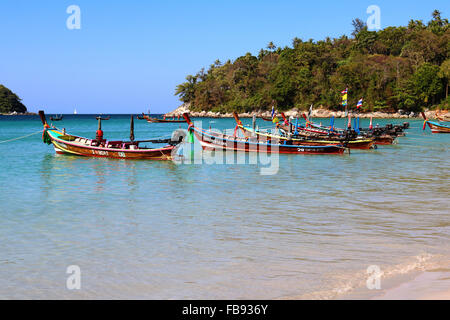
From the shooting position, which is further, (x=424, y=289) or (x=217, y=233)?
(x=217, y=233)

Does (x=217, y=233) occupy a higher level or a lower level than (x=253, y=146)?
lower

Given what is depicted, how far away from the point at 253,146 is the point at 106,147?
10.4 meters

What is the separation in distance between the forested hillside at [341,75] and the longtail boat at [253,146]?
266 ft

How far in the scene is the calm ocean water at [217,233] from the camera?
7.75 m

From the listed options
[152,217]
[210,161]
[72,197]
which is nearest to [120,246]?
[152,217]

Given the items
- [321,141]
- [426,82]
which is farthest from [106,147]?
[426,82]

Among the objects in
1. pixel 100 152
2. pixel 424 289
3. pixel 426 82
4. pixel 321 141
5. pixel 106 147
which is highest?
pixel 426 82

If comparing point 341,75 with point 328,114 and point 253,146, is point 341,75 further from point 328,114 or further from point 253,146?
point 253,146

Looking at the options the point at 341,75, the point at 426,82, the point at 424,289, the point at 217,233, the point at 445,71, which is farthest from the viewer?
the point at 341,75

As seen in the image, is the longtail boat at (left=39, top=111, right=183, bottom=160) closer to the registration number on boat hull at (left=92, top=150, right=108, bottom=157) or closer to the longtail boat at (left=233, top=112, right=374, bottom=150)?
the registration number on boat hull at (left=92, top=150, right=108, bottom=157)

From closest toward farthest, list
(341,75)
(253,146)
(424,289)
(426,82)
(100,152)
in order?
(424,289) → (100,152) → (253,146) → (426,82) → (341,75)

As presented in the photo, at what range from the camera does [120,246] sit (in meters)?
10.0

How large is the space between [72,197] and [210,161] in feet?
44.9

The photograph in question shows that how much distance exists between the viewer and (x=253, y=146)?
3238cm
